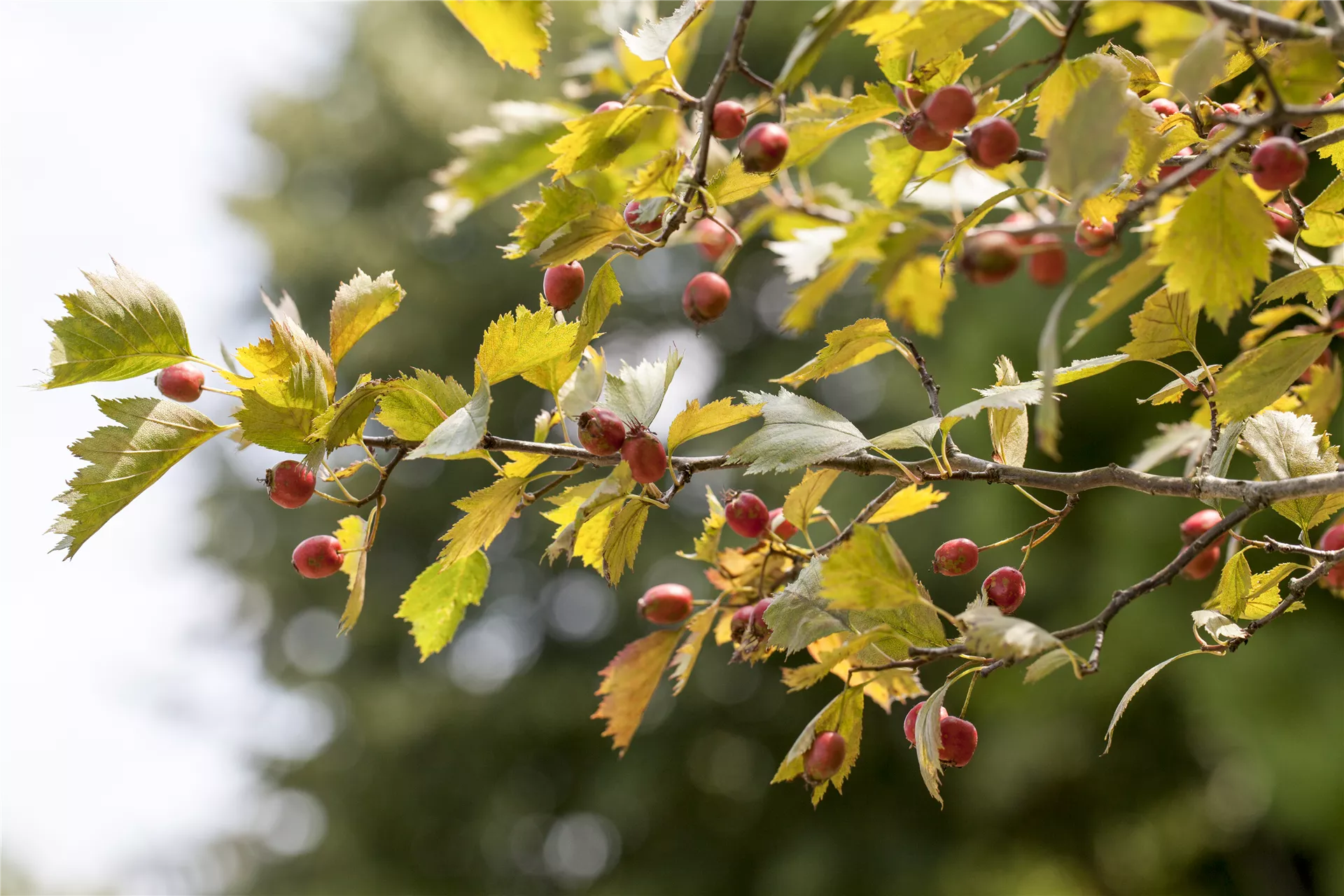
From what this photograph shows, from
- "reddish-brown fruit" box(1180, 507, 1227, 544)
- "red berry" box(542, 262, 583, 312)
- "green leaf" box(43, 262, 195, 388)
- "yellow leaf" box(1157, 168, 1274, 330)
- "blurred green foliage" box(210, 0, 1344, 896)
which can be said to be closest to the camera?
"yellow leaf" box(1157, 168, 1274, 330)

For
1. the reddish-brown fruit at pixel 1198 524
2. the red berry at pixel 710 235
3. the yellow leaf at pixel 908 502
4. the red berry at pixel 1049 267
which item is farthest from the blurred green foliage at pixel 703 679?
the yellow leaf at pixel 908 502

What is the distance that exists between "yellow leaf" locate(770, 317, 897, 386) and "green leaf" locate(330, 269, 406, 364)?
24 centimetres

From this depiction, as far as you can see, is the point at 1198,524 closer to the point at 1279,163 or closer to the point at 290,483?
the point at 1279,163

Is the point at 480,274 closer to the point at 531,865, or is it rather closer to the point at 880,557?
the point at 531,865

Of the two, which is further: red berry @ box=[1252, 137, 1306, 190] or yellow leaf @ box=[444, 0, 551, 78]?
yellow leaf @ box=[444, 0, 551, 78]

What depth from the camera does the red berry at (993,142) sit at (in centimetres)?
50

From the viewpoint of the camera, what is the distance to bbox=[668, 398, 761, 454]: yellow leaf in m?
0.57

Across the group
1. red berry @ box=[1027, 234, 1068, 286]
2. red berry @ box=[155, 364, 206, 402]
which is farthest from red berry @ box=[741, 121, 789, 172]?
red berry @ box=[1027, 234, 1068, 286]

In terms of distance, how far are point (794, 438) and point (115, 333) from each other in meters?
0.39

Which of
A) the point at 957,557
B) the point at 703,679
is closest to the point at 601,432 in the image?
the point at 957,557

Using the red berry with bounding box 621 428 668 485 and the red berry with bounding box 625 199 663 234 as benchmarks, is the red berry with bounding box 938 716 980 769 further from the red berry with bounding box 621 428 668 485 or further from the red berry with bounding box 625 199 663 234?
the red berry with bounding box 625 199 663 234

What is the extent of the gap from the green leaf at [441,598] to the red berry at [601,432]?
0.13 metres

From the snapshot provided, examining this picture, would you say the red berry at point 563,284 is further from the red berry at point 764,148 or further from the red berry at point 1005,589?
the red berry at point 1005,589

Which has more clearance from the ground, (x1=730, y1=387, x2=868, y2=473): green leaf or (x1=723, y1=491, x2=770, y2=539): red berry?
(x1=730, y1=387, x2=868, y2=473): green leaf
